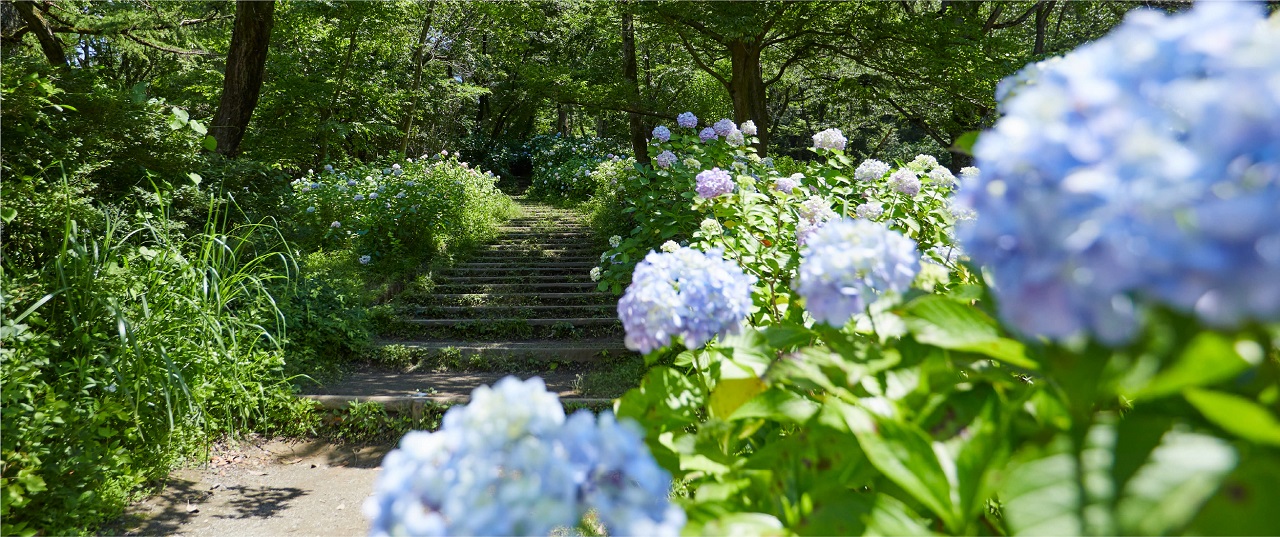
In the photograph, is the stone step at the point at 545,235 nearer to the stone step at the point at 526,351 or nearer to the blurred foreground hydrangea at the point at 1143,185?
the stone step at the point at 526,351

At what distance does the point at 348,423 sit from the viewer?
438 centimetres

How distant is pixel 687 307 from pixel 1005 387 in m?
Result: 0.63

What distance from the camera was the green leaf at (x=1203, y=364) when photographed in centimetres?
62

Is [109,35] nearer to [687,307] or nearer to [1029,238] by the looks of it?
[687,307]

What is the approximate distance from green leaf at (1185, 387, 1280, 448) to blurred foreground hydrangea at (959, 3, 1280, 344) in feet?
0.40

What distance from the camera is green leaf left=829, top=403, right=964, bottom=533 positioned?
0.96 metres

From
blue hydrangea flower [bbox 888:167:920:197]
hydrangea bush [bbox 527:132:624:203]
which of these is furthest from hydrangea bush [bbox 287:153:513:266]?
blue hydrangea flower [bbox 888:167:920:197]

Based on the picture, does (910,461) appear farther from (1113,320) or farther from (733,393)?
(733,393)

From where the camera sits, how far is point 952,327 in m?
1.08

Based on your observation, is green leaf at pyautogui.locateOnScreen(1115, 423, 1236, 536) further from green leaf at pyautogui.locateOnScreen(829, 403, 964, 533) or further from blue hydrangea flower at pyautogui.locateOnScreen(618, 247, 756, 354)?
blue hydrangea flower at pyautogui.locateOnScreen(618, 247, 756, 354)

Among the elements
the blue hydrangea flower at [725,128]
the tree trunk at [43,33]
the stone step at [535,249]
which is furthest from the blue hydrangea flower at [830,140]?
the tree trunk at [43,33]

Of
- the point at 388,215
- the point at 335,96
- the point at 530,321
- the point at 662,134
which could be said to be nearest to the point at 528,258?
the point at 388,215

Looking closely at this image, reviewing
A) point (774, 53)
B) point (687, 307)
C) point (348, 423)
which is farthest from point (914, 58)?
point (687, 307)

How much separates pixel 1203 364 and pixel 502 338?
6.08 m
